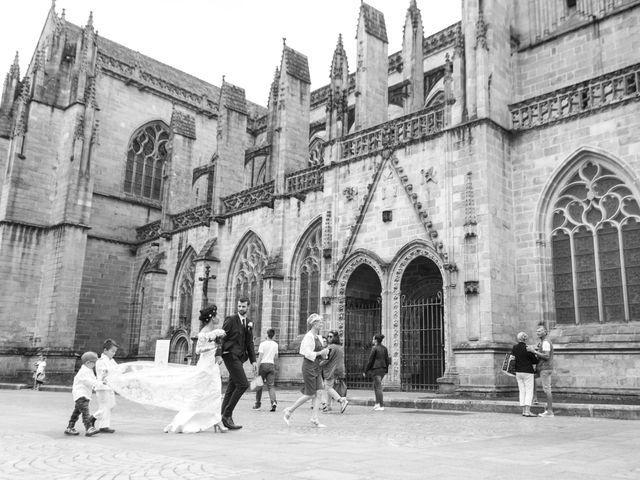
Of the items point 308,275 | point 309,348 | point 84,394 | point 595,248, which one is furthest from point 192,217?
point 84,394

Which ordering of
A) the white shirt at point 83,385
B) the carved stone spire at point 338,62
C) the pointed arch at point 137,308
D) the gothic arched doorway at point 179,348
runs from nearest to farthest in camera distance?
the white shirt at point 83,385, the carved stone spire at point 338,62, the gothic arched doorway at point 179,348, the pointed arch at point 137,308

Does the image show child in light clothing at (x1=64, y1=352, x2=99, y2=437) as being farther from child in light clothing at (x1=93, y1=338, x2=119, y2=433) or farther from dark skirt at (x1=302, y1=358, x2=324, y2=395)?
dark skirt at (x1=302, y1=358, x2=324, y2=395)

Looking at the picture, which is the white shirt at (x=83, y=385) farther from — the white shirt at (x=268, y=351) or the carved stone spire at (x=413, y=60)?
the carved stone spire at (x=413, y=60)

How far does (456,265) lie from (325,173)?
6.24 metres

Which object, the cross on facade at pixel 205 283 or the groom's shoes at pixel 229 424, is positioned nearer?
the groom's shoes at pixel 229 424

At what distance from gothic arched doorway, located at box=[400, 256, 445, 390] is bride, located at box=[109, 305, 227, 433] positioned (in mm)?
9953

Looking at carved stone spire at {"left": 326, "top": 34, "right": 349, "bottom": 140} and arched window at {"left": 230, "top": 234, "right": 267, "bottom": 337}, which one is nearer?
carved stone spire at {"left": 326, "top": 34, "right": 349, "bottom": 140}

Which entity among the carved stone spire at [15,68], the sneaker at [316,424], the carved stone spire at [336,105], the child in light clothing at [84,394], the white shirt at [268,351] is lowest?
the sneaker at [316,424]

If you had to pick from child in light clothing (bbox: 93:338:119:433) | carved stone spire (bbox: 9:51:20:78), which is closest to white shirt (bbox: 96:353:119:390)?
child in light clothing (bbox: 93:338:119:433)

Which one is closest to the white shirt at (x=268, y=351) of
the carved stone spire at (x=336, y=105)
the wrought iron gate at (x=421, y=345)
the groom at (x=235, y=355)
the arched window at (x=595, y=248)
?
the groom at (x=235, y=355)

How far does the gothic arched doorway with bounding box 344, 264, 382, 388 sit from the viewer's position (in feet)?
63.2

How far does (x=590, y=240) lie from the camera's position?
1509 cm

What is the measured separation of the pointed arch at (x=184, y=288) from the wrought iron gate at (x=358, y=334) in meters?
11.1

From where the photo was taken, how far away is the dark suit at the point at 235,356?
8602mm
